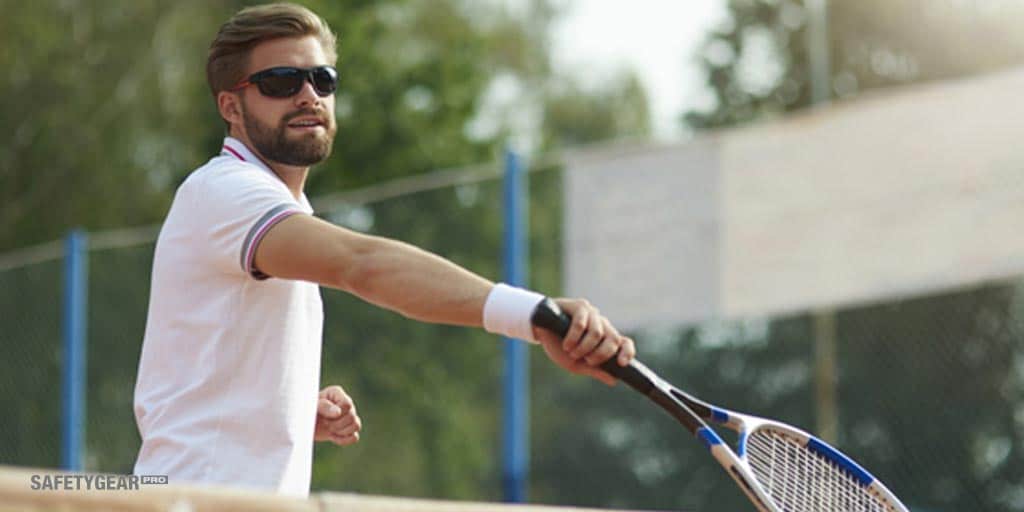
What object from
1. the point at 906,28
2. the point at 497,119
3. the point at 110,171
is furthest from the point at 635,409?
the point at 497,119

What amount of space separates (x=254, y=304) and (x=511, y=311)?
62cm

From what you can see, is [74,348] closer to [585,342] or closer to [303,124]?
[303,124]

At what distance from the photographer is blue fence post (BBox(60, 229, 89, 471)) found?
10.6 m

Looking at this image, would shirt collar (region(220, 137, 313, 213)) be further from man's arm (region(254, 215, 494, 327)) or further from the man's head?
man's arm (region(254, 215, 494, 327))

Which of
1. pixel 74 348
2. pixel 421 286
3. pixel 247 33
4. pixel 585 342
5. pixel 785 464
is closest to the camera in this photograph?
pixel 585 342

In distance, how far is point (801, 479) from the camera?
3592 mm

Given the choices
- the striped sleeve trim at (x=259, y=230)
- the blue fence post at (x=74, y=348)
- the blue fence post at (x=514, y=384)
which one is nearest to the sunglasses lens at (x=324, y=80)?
the striped sleeve trim at (x=259, y=230)

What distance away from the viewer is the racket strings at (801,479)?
138 inches

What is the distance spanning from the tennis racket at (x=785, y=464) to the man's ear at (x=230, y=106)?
929mm

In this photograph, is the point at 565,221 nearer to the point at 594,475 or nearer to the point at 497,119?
the point at 594,475
